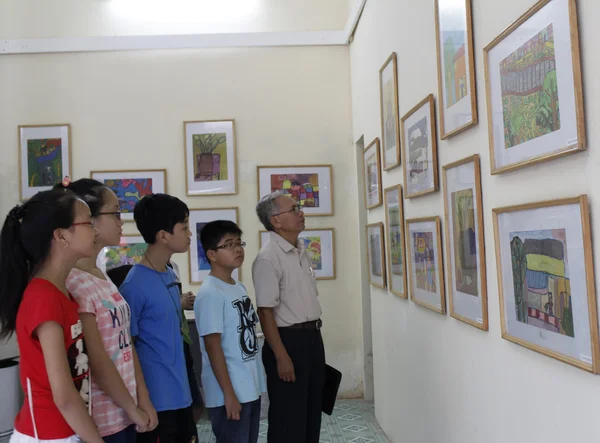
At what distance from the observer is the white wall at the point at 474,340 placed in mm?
1568

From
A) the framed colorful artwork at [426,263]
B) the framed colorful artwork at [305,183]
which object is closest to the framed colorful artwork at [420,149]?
the framed colorful artwork at [426,263]

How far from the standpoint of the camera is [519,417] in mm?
1965

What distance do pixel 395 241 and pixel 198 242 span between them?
2197 millimetres

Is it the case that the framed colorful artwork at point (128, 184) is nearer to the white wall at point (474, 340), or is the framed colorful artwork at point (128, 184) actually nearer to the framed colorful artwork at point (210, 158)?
the framed colorful artwork at point (210, 158)

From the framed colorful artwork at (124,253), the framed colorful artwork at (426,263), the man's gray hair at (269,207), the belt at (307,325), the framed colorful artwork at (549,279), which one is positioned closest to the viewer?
the framed colorful artwork at (549,279)

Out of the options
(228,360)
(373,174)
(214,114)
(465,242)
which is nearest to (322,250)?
(373,174)

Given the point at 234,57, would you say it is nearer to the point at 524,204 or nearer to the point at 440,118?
the point at 440,118

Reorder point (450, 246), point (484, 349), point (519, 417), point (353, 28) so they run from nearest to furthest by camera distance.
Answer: point (519, 417) → point (484, 349) → point (450, 246) → point (353, 28)

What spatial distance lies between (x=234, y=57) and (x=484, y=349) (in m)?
3.94

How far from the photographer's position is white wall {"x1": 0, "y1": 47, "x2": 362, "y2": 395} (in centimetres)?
533

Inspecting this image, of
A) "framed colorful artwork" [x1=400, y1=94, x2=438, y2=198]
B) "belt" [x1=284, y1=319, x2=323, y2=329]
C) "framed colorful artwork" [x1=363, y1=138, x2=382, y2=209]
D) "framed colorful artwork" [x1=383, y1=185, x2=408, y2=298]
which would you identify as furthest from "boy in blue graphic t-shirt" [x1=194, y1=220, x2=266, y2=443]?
"framed colorful artwork" [x1=363, y1=138, x2=382, y2=209]

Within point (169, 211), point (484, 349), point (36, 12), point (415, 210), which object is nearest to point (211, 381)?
point (169, 211)

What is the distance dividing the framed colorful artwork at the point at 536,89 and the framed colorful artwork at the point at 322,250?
335 centimetres

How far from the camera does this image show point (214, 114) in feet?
17.7
